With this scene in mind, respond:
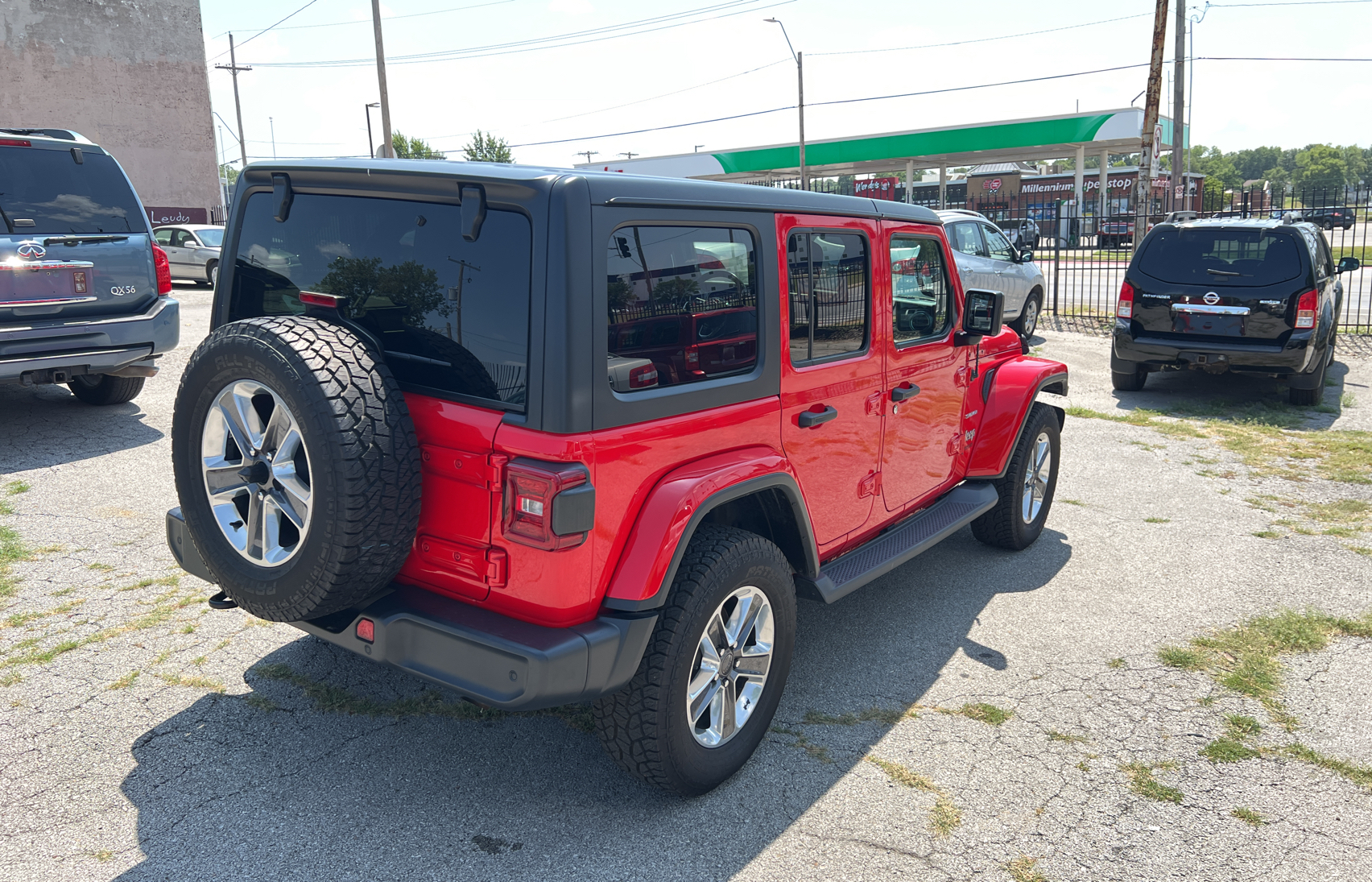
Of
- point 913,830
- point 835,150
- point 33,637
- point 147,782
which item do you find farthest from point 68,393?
point 835,150

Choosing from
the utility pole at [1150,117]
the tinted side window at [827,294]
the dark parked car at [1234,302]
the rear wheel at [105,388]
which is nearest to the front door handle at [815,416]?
the tinted side window at [827,294]

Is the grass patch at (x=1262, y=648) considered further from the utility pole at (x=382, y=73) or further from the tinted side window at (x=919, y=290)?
the utility pole at (x=382, y=73)

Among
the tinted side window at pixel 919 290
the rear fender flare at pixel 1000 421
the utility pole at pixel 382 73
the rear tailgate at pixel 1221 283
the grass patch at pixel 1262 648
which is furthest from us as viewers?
the utility pole at pixel 382 73

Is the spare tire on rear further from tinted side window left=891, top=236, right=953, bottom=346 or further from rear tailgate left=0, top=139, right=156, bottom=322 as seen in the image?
rear tailgate left=0, top=139, right=156, bottom=322

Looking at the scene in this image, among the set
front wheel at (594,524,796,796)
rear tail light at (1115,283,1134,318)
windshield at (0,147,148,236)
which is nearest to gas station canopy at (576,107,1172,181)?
rear tail light at (1115,283,1134,318)

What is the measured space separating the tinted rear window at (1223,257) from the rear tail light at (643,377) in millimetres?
8341

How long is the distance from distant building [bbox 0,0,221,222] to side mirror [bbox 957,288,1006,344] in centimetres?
3159

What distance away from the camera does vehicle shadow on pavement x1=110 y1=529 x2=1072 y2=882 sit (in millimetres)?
2746

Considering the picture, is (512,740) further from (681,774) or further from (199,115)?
(199,115)

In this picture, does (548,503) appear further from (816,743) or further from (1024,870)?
(1024,870)

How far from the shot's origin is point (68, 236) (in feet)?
21.8

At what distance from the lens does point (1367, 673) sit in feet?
13.2

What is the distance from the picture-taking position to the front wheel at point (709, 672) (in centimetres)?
282

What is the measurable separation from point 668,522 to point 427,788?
1.27m
